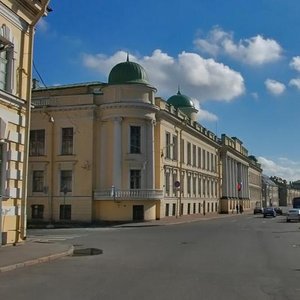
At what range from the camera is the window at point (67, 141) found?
45844 mm

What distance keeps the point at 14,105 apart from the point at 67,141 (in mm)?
28303

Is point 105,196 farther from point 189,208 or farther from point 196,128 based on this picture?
point 196,128

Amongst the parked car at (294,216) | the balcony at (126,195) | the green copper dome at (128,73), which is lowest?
the parked car at (294,216)

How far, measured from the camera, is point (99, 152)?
1795 inches

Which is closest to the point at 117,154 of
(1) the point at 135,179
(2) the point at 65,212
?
(1) the point at 135,179

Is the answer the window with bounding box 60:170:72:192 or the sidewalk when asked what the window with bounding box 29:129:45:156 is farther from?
the sidewalk

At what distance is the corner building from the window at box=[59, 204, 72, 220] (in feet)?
0.30

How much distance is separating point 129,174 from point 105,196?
295cm

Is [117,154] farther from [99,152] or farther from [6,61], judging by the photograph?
[6,61]

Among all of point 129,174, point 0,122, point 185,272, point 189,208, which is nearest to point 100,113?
point 129,174

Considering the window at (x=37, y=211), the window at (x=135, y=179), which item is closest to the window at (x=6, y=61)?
the window at (x=135, y=179)

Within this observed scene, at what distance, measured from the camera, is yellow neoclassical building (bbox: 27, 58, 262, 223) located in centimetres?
4403

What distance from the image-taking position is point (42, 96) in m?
47.8

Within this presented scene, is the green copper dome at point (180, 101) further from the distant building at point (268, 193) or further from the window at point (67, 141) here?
the distant building at point (268, 193)
